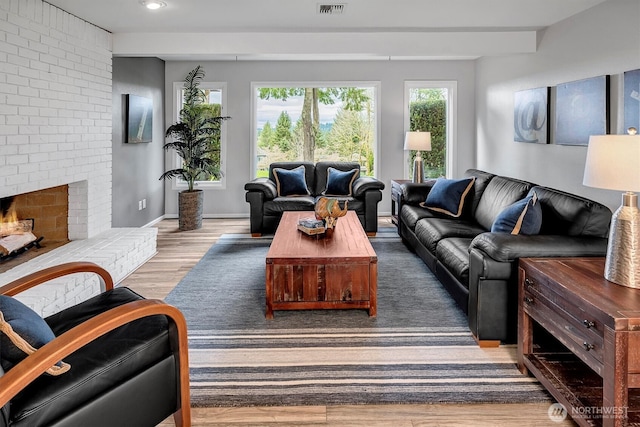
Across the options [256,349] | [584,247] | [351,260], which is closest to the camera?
[584,247]

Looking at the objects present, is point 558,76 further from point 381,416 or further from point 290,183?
point 381,416

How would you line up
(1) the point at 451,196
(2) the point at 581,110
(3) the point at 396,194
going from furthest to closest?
(3) the point at 396,194 < (1) the point at 451,196 < (2) the point at 581,110

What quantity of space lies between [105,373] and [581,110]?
4.19 meters

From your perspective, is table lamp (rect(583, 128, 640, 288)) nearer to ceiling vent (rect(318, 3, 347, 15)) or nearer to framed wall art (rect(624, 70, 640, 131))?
framed wall art (rect(624, 70, 640, 131))

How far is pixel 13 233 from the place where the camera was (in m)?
3.83

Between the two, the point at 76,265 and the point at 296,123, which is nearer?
the point at 76,265

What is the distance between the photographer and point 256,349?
2.87 metres

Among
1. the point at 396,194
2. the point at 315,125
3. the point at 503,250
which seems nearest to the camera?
the point at 503,250

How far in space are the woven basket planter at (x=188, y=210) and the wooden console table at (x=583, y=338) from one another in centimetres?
484

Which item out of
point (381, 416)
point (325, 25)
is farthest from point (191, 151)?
point (381, 416)

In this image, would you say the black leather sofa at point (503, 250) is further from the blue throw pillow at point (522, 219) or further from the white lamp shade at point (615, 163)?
the white lamp shade at point (615, 163)

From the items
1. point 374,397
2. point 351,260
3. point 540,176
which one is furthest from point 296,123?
point 374,397

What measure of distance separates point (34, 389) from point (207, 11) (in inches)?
140

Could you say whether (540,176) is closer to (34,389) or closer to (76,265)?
(76,265)
